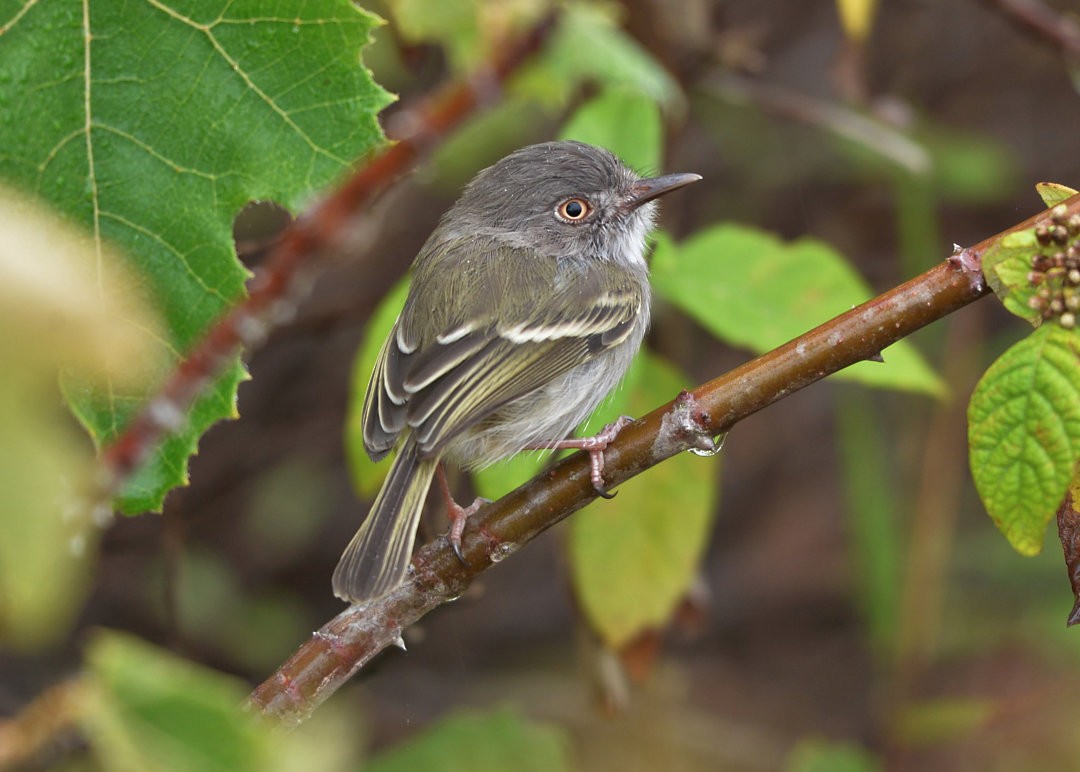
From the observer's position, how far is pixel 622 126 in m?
3.62

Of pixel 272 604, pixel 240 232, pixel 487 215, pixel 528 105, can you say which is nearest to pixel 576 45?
pixel 487 215

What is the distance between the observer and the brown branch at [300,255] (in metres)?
1.02

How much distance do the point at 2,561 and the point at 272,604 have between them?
533 centimetres

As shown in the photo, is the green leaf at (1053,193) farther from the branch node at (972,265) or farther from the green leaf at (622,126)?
the green leaf at (622,126)

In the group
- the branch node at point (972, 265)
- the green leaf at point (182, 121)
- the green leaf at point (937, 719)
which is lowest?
the green leaf at point (937, 719)

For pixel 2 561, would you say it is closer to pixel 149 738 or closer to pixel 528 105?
pixel 149 738

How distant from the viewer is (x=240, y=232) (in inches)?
241

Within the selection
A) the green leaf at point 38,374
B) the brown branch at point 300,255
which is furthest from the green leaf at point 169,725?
the brown branch at point 300,255

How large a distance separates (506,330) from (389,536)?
0.87 metres

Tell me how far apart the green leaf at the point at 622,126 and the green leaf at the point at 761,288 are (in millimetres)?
287

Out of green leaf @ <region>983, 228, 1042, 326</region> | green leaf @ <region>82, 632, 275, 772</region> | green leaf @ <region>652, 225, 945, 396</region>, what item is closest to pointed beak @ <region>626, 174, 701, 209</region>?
green leaf @ <region>652, 225, 945, 396</region>

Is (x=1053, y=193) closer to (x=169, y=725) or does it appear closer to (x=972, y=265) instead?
(x=972, y=265)

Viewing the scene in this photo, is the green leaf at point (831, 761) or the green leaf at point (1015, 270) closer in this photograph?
the green leaf at point (1015, 270)

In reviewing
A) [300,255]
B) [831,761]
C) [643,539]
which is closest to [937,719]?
[831,761]
